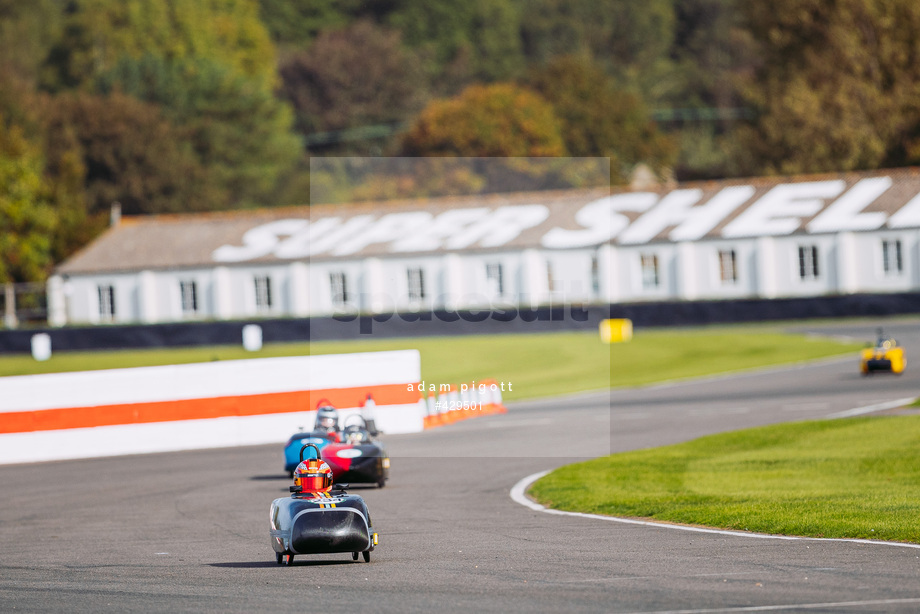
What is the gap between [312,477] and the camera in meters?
11.7

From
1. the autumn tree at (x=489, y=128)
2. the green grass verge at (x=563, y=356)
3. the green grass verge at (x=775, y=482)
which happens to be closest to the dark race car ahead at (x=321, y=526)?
the green grass verge at (x=775, y=482)

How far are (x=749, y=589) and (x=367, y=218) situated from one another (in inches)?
2278

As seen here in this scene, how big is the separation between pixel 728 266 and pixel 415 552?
48.6 m

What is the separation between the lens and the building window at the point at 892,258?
55062 mm

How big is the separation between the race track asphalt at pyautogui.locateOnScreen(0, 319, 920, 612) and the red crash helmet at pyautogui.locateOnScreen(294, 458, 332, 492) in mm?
673

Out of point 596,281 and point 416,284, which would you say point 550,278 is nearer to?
point 596,281

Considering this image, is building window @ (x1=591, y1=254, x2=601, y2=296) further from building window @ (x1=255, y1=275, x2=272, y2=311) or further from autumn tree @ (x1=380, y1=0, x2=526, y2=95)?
autumn tree @ (x1=380, y1=0, x2=526, y2=95)

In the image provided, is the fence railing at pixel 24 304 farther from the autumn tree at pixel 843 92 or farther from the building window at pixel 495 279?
the autumn tree at pixel 843 92

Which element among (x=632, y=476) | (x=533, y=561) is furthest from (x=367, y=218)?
(x=533, y=561)

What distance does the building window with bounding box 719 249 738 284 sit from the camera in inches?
2315

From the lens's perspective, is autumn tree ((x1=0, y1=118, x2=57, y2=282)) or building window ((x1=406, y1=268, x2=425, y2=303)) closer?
building window ((x1=406, y1=268, x2=425, y2=303))

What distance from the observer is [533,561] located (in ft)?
37.2

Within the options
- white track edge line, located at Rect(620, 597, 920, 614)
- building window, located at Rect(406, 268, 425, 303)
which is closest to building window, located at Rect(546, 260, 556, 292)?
building window, located at Rect(406, 268, 425, 303)

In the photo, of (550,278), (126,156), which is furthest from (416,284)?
(126,156)
